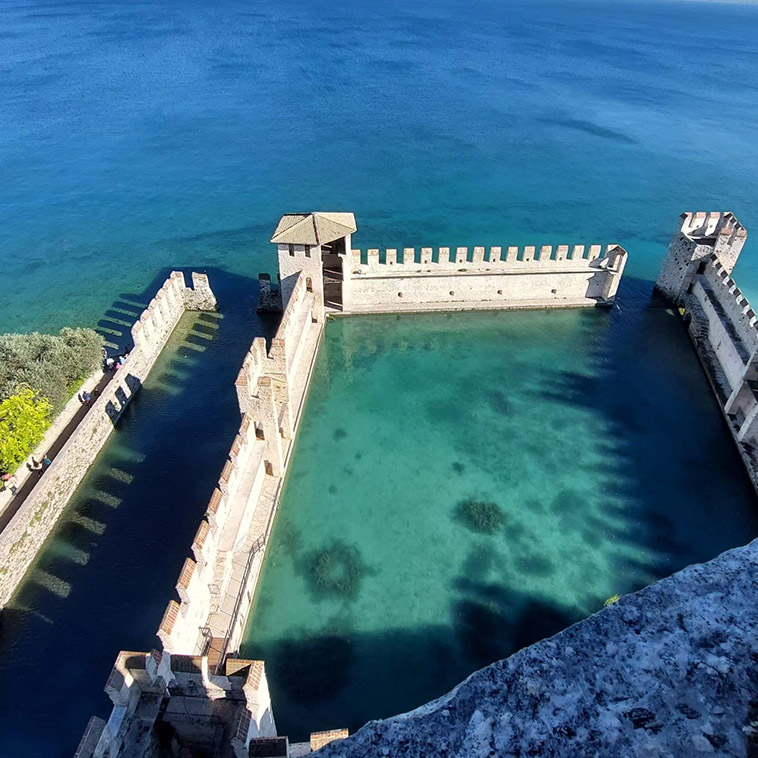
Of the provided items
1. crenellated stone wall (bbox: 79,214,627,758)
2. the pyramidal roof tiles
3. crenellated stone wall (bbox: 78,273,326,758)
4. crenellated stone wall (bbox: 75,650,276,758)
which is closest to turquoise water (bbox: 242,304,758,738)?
crenellated stone wall (bbox: 78,273,326,758)

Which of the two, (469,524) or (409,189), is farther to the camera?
(409,189)

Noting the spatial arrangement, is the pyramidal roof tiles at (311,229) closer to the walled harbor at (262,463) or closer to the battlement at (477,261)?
the walled harbor at (262,463)

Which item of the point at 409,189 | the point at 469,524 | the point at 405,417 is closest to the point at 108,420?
the point at 405,417

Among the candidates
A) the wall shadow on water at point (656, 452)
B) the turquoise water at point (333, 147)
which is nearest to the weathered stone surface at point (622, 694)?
the wall shadow on water at point (656, 452)

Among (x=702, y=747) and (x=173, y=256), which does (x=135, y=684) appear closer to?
(x=702, y=747)

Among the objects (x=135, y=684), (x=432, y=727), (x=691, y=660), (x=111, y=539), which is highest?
(x=691, y=660)

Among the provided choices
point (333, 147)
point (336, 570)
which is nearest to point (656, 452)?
point (336, 570)

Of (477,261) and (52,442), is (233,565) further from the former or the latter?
(477,261)
